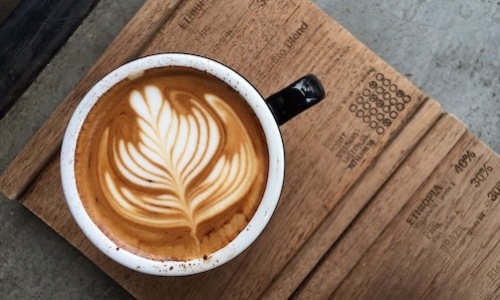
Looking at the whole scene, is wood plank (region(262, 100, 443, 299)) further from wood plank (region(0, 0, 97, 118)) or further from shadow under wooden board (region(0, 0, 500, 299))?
wood plank (region(0, 0, 97, 118))

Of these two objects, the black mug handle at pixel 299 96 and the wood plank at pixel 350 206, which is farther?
the wood plank at pixel 350 206

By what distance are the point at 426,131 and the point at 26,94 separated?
658 mm

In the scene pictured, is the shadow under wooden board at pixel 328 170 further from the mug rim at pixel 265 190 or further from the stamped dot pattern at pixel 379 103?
the mug rim at pixel 265 190

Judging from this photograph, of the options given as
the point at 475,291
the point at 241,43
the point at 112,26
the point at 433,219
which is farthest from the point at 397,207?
the point at 112,26

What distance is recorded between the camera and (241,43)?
831 mm

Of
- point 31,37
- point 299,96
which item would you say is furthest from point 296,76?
point 31,37

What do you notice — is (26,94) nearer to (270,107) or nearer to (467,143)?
(270,107)

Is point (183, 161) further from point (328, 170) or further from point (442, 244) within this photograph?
point (442, 244)

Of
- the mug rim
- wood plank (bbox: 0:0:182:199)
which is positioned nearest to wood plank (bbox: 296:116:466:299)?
the mug rim

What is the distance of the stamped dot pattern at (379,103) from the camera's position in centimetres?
82

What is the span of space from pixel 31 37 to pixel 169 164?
0.45 meters

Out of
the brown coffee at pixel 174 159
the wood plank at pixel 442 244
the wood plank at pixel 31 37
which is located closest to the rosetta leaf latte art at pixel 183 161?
the brown coffee at pixel 174 159

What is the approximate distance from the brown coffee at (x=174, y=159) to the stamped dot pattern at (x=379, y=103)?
17 cm

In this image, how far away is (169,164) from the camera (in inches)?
28.9
